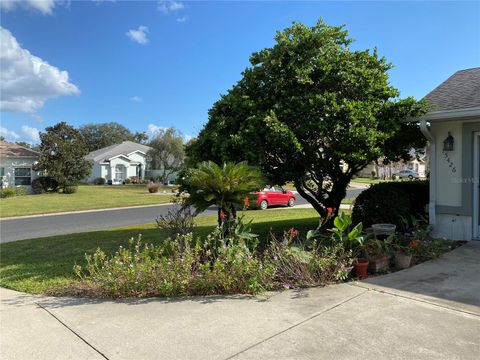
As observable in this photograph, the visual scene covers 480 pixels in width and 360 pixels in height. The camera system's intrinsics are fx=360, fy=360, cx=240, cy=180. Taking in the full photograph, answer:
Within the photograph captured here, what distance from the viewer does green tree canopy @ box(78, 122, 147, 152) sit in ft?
251

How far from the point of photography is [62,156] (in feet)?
100

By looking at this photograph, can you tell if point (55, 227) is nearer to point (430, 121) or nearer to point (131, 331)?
point (131, 331)

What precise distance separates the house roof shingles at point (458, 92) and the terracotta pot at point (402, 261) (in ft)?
11.0

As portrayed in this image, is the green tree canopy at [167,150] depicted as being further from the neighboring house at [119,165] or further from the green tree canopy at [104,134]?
the green tree canopy at [104,134]

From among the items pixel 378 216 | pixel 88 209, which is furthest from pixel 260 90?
pixel 88 209

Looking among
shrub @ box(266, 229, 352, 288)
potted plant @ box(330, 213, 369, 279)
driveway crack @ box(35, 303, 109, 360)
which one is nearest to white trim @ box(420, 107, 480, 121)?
potted plant @ box(330, 213, 369, 279)

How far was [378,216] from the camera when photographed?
7180 mm

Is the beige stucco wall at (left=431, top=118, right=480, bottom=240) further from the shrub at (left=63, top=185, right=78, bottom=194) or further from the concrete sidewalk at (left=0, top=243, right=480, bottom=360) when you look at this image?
the shrub at (left=63, top=185, right=78, bottom=194)

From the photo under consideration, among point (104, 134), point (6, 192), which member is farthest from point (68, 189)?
point (104, 134)

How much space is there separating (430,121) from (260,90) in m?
3.59

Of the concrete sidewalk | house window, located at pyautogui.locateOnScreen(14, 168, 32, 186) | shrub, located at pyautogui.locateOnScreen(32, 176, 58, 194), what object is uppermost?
house window, located at pyautogui.locateOnScreen(14, 168, 32, 186)

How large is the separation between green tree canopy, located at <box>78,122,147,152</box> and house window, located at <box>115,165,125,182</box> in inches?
1293

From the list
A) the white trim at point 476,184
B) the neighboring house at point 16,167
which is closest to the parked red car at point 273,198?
the white trim at point 476,184

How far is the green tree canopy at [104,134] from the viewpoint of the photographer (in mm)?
76625
